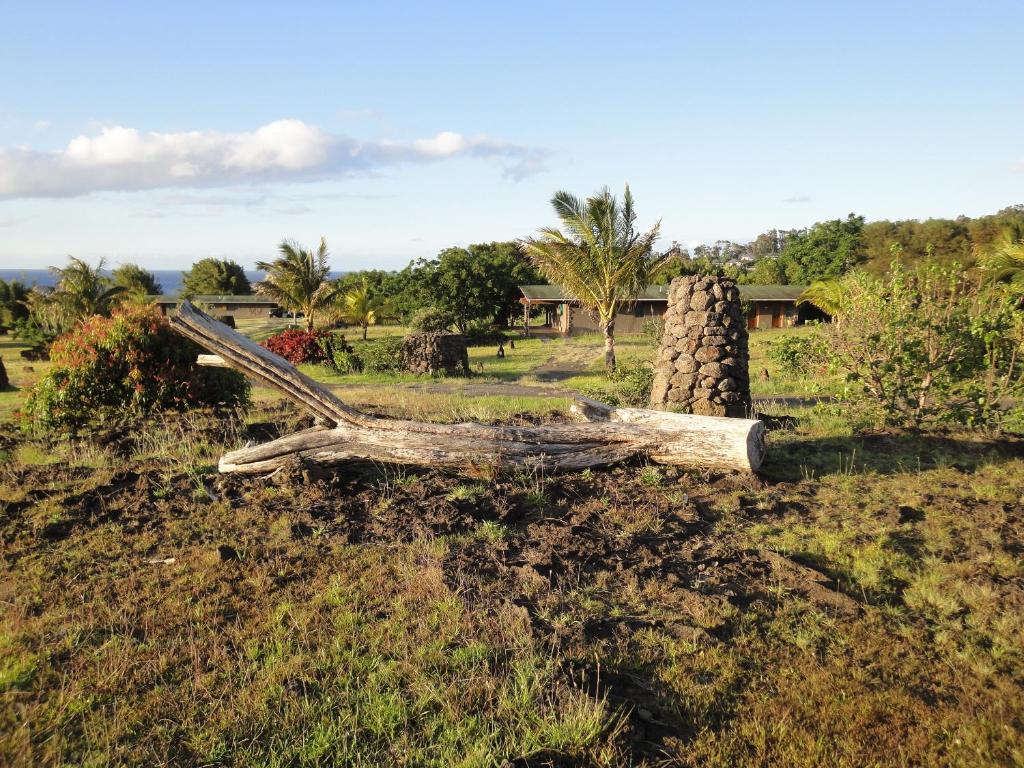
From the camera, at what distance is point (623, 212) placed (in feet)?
74.9

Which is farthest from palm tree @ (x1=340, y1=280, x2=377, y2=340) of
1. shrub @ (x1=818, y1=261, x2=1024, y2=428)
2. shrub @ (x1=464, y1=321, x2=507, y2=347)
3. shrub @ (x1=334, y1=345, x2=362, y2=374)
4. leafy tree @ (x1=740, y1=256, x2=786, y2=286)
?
shrub @ (x1=818, y1=261, x2=1024, y2=428)

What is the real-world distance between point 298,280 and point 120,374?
80.1 feet

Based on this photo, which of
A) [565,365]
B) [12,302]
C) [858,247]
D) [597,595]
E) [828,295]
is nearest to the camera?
[597,595]

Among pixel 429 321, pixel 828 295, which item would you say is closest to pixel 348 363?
pixel 429 321

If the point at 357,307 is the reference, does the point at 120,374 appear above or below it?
below

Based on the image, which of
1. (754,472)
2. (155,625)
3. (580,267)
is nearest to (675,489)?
(754,472)

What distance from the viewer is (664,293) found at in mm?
39688

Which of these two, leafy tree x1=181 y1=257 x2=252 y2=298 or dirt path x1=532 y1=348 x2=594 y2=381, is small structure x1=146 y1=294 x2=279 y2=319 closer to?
leafy tree x1=181 y1=257 x2=252 y2=298

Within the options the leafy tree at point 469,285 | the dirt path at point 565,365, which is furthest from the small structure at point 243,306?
the dirt path at point 565,365

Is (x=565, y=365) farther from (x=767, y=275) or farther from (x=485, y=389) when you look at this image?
(x=767, y=275)

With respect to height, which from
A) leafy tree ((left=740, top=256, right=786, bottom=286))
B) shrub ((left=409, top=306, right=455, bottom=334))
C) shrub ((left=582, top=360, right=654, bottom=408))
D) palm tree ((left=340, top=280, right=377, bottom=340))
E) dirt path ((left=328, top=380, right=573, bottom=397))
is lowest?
dirt path ((left=328, top=380, right=573, bottom=397))

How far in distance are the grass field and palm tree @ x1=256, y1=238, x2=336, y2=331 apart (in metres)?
27.3

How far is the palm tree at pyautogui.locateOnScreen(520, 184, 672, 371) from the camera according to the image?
74.6 ft

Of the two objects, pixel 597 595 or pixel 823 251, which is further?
pixel 823 251
